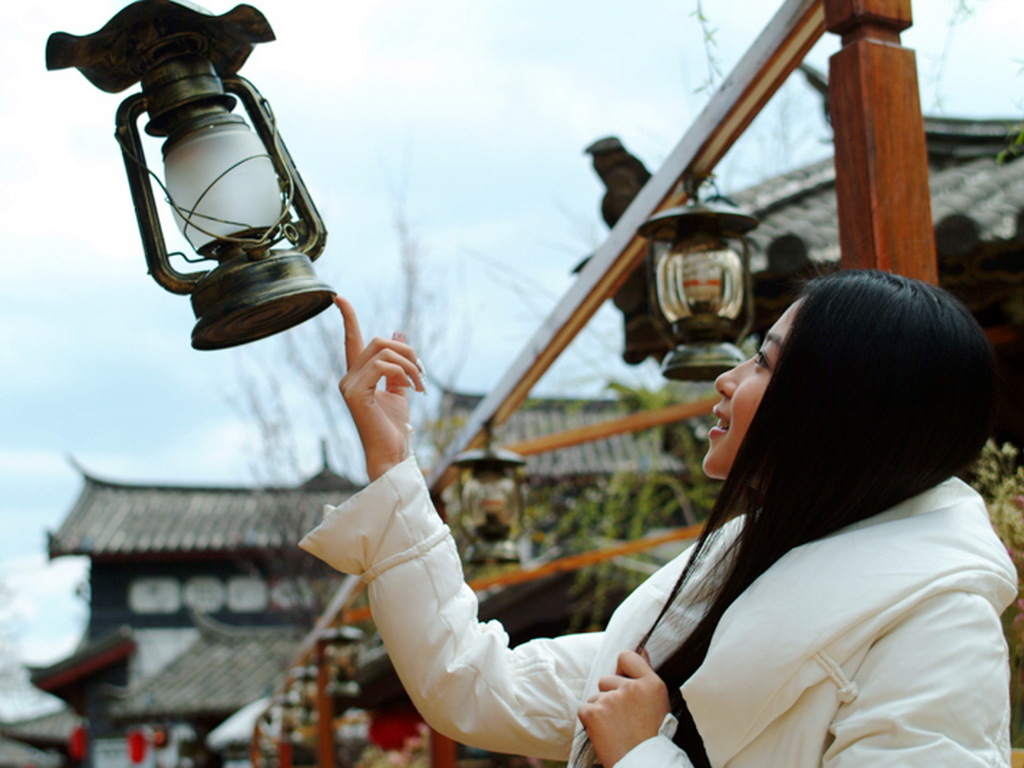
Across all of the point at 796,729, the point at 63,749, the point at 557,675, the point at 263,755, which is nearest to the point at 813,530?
the point at 796,729

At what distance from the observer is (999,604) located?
1232 mm

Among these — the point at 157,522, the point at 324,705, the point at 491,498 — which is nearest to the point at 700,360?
the point at 491,498

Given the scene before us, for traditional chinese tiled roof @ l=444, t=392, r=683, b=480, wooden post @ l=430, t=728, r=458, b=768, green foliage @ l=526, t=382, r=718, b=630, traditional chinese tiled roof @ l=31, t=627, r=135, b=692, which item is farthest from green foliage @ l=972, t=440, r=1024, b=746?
traditional chinese tiled roof @ l=31, t=627, r=135, b=692

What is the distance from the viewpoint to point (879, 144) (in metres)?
1.94

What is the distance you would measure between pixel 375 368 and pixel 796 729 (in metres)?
0.75

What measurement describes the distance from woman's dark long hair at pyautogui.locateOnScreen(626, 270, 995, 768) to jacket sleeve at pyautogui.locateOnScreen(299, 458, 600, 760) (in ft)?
1.15

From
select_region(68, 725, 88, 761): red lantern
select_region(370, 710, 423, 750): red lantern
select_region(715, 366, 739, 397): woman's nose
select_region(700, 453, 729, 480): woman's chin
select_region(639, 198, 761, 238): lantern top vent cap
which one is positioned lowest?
select_region(68, 725, 88, 761): red lantern

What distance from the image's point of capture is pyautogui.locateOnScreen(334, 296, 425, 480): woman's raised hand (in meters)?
1.61

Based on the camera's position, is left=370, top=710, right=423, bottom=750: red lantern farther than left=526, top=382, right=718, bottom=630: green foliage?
Yes

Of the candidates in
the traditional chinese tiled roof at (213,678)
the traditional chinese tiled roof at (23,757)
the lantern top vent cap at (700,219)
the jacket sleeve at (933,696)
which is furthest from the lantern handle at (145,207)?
the traditional chinese tiled roof at (23,757)

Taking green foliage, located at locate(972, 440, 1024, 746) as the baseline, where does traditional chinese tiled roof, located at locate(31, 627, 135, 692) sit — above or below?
below

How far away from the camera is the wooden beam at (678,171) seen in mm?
2236

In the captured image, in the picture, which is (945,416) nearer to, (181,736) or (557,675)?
(557,675)

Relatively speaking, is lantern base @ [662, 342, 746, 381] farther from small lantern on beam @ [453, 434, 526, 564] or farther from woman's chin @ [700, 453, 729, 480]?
small lantern on beam @ [453, 434, 526, 564]
